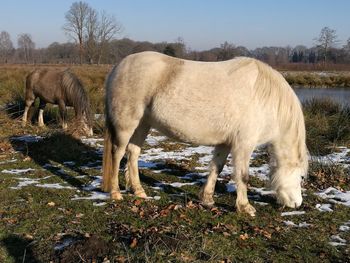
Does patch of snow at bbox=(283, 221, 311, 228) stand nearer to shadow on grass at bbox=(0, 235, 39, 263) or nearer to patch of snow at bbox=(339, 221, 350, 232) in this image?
patch of snow at bbox=(339, 221, 350, 232)

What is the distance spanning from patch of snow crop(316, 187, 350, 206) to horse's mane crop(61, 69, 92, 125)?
5728 mm

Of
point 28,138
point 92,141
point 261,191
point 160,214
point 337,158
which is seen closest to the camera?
point 160,214

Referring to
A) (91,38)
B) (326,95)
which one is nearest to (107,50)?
(91,38)

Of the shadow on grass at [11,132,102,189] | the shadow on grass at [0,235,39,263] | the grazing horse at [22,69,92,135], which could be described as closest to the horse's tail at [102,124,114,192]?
the shadow on grass at [11,132,102,189]

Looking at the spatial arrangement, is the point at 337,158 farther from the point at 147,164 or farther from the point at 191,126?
the point at 191,126

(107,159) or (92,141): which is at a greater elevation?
(107,159)

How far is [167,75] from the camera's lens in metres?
4.91

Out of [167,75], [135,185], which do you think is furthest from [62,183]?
[167,75]

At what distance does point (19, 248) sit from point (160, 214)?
1593 millimetres

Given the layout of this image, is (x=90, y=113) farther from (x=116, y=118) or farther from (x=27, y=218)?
(x=27, y=218)

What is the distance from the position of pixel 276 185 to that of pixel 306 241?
1080 mm

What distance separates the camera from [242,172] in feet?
16.1

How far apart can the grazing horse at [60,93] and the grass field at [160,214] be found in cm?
159

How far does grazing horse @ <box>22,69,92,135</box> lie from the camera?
9627 millimetres
